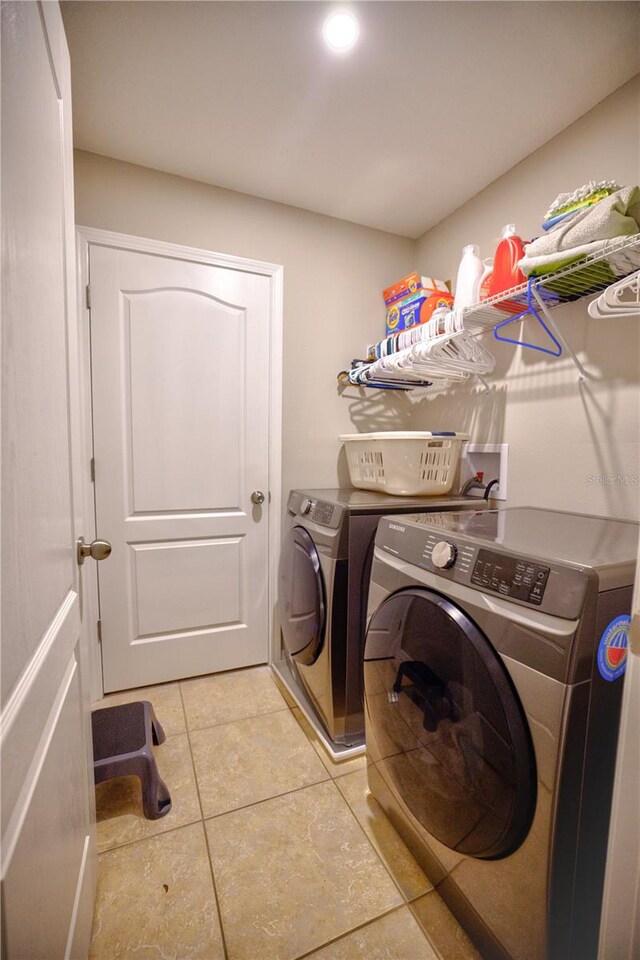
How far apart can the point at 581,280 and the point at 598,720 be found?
4.12 ft

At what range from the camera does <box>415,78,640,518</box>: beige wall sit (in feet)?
4.24

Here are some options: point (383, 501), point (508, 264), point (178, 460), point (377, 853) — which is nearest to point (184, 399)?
point (178, 460)

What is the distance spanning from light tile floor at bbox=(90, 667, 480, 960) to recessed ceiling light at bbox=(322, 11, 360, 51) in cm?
239

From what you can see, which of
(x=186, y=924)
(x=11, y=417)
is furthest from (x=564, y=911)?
(x=11, y=417)

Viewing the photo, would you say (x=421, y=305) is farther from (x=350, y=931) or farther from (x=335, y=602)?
(x=350, y=931)

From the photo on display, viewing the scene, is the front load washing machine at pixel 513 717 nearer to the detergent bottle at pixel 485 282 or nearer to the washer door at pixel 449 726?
the washer door at pixel 449 726

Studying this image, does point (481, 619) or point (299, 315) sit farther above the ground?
point (299, 315)

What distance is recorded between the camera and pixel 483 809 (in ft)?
2.61

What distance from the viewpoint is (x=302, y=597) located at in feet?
5.41

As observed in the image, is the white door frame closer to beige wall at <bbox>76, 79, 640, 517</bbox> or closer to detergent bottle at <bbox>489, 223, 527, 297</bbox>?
beige wall at <bbox>76, 79, 640, 517</bbox>

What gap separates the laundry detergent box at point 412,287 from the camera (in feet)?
6.39

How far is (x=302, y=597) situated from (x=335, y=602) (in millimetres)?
251

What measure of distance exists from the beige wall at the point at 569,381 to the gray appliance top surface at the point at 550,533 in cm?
18

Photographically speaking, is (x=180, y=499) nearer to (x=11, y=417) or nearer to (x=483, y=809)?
(x=11, y=417)
